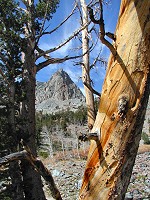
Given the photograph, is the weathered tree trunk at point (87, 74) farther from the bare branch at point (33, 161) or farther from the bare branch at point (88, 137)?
the bare branch at point (88, 137)

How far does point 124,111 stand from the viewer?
1.33m

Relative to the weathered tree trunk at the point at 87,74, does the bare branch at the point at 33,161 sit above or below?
below

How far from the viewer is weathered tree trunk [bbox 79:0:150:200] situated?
1332mm

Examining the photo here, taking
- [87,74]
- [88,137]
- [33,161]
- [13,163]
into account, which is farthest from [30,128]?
[88,137]

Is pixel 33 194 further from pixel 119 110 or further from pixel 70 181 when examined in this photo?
pixel 70 181

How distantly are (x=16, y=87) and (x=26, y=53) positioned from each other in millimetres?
995

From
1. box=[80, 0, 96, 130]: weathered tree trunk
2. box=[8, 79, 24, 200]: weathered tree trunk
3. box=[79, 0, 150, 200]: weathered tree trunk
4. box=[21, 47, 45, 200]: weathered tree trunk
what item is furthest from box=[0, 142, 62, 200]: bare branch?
box=[21, 47, 45, 200]: weathered tree trunk

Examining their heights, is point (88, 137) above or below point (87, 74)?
below

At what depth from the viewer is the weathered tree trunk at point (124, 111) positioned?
4.37ft

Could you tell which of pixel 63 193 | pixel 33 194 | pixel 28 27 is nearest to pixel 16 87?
pixel 28 27

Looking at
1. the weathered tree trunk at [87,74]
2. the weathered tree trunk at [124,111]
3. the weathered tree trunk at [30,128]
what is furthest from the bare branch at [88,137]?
the weathered tree trunk at [30,128]

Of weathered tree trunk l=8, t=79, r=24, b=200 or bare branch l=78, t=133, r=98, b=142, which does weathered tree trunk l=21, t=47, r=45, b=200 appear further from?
bare branch l=78, t=133, r=98, b=142

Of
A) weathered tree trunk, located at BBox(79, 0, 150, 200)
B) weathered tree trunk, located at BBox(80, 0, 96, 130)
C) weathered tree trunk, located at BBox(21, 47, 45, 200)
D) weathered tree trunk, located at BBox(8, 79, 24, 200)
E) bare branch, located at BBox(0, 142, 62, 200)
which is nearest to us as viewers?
weathered tree trunk, located at BBox(79, 0, 150, 200)

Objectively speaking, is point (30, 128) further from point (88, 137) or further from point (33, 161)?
point (88, 137)
